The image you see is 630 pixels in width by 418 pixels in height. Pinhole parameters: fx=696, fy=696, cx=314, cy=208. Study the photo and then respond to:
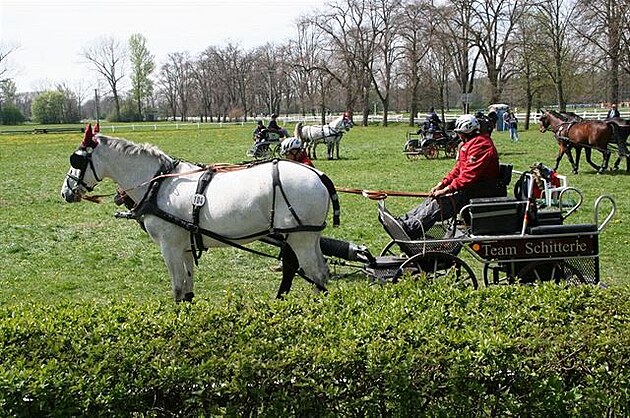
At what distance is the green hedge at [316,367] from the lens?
3.50 metres

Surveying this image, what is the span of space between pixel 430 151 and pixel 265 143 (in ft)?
19.9

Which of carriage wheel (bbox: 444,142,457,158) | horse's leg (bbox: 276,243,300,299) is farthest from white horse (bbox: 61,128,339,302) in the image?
carriage wheel (bbox: 444,142,457,158)

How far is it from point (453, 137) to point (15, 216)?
15.4 meters

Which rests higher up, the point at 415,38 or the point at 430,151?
the point at 415,38

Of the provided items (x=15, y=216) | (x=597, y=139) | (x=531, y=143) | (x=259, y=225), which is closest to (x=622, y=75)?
(x=531, y=143)

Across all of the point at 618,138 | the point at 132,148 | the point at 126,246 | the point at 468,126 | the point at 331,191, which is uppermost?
Answer: the point at 468,126

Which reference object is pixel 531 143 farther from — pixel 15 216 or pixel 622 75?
pixel 15 216

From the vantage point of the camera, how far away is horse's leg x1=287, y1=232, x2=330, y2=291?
21.5 ft

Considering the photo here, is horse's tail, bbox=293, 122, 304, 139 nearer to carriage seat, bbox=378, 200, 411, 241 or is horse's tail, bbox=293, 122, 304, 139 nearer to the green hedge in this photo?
carriage seat, bbox=378, 200, 411, 241

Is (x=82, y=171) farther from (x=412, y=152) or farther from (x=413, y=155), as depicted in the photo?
(x=413, y=155)

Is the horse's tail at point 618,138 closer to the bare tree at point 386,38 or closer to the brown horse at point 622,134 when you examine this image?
the brown horse at point 622,134

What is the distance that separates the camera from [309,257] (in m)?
6.58

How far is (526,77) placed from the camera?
4891cm

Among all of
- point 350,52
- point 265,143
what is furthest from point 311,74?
point 265,143
